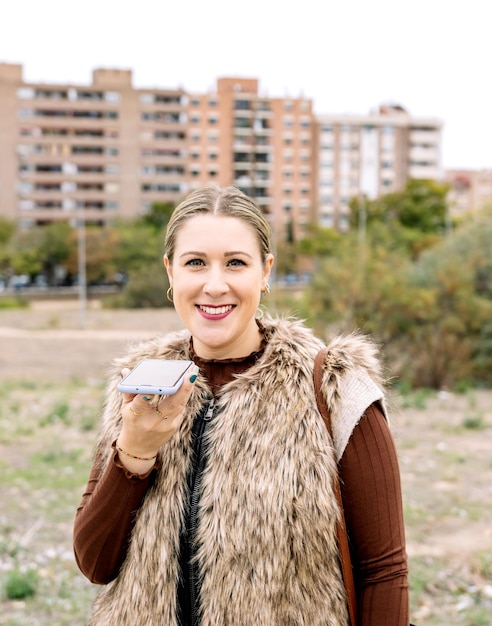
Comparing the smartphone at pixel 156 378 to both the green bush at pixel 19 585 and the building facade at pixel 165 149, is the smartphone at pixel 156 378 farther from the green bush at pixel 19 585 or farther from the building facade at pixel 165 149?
the building facade at pixel 165 149

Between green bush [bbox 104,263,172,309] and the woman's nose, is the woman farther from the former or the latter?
green bush [bbox 104,263,172,309]

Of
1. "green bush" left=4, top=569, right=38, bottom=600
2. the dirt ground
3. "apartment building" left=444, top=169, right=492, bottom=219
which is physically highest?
"apartment building" left=444, top=169, right=492, bottom=219

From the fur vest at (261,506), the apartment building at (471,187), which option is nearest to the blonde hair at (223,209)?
the fur vest at (261,506)

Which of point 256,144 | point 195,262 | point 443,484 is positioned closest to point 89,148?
A: point 256,144

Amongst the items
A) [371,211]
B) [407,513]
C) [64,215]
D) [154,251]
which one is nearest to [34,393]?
[407,513]

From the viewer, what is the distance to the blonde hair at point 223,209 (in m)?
1.60

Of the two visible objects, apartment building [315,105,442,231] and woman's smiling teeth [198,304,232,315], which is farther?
apartment building [315,105,442,231]

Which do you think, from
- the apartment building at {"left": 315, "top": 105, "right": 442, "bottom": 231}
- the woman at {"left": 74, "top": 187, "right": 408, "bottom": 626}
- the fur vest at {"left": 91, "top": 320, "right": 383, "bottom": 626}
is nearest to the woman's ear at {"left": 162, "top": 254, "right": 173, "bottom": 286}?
the woman at {"left": 74, "top": 187, "right": 408, "bottom": 626}

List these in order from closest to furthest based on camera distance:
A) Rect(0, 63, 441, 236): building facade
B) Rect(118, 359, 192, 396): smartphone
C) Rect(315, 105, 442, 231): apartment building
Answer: Rect(118, 359, 192, 396): smartphone → Rect(0, 63, 441, 236): building facade → Rect(315, 105, 442, 231): apartment building

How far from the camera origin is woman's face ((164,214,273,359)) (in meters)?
1.58

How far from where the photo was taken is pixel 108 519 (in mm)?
1525

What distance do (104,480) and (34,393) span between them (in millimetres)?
12265

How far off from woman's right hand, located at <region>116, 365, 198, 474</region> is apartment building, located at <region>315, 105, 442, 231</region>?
2970 inches

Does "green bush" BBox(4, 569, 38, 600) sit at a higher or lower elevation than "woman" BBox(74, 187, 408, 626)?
lower
